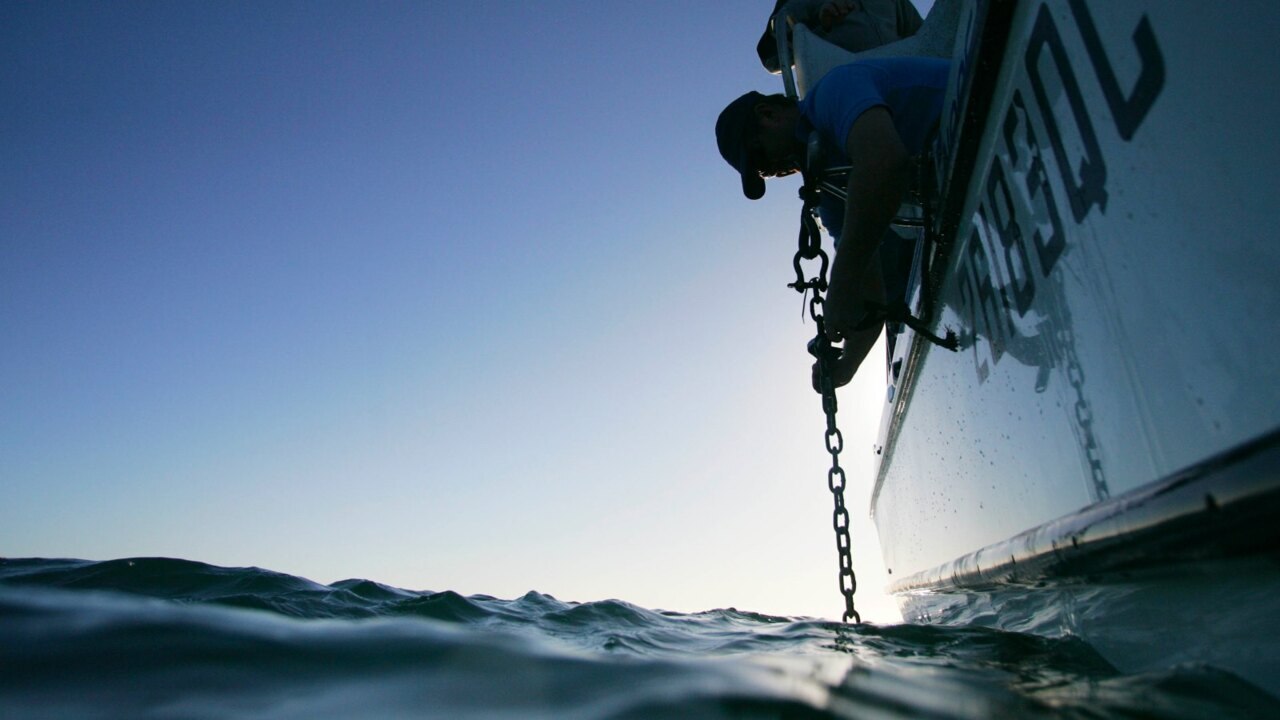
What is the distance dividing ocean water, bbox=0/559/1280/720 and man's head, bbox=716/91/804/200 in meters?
1.85

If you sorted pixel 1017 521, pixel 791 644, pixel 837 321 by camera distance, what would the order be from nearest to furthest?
1. pixel 1017 521
2. pixel 791 644
3. pixel 837 321

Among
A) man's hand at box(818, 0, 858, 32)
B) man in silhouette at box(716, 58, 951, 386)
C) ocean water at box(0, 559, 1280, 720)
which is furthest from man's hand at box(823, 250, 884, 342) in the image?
man's hand at box(818, 0, 858, 32)

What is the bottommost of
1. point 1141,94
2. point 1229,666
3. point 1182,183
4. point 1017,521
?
point 1229,666

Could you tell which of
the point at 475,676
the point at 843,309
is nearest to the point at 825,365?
the point at 843,309

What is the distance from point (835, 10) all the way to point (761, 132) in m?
1.84

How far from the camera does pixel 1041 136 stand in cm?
130

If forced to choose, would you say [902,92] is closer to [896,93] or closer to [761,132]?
[896,93]

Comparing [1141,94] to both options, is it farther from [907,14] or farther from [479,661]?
[907,14]

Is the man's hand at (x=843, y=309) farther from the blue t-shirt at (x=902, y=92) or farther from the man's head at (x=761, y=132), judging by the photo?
the man's head at (x=761, y=132)

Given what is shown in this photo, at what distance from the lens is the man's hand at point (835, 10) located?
161 inches

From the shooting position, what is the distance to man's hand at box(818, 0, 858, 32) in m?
4.09

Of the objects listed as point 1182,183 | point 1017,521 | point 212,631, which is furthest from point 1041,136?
point 212,631

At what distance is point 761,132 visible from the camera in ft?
9.24

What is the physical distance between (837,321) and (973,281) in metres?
0.75
